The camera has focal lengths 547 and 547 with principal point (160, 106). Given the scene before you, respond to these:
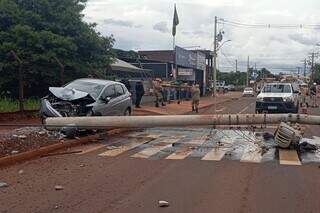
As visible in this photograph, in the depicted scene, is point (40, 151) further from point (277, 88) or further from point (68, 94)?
point (277, 88)

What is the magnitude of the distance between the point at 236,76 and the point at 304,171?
492 ft

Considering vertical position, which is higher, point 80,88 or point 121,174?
Answer: point 80,88

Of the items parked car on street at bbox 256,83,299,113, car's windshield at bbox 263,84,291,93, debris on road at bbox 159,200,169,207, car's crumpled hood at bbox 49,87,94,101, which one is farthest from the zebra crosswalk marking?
car's windshield at bbox 263,84,291,93

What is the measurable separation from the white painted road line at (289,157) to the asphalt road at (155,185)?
0.74ft

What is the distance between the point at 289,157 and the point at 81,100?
279 inches

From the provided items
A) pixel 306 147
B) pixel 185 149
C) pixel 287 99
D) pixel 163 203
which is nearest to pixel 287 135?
pixel 306 147

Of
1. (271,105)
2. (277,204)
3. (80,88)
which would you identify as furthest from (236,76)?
(277,204)

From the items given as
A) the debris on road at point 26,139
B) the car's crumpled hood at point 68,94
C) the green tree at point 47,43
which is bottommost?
the debris on road at point 26,139

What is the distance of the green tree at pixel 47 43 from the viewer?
23.0 meters

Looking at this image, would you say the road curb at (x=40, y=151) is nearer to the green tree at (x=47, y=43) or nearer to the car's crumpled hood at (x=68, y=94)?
the car's crumpled hood at (x=68, y=94)

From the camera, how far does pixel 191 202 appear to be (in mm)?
8039

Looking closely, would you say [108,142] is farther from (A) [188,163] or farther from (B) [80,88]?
(A) [188,163]

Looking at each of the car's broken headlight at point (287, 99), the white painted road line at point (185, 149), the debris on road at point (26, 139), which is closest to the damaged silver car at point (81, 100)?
the debris on road at point (26, 139)

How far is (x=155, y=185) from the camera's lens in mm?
9406
